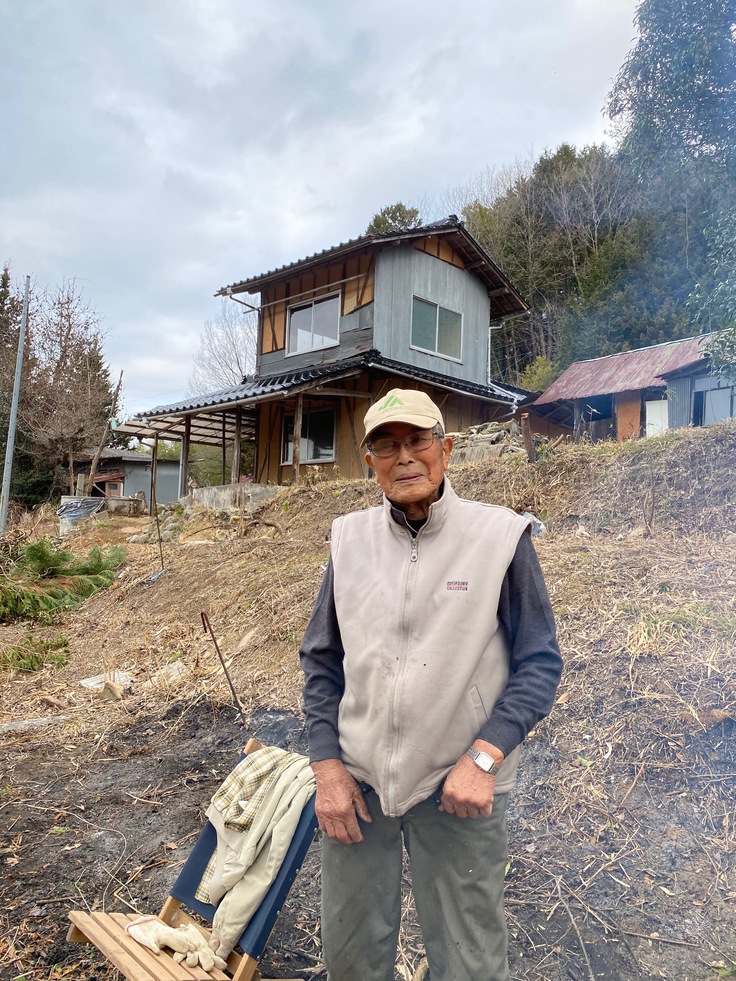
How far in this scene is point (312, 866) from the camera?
281cm

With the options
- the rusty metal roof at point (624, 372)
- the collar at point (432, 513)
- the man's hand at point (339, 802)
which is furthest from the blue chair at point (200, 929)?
the rusty metal roof at point (624, 372)

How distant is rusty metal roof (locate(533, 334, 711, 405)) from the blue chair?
53.3 ft

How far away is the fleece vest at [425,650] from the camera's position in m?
1.50

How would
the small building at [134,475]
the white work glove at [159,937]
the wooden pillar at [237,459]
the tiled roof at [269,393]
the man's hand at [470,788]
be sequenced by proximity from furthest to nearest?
the small building at [134,475] < the wooden pillar at [237,459] < the tiled roof at [269,393] < the white work glove at [159,937] < the man's hand at [470,788]

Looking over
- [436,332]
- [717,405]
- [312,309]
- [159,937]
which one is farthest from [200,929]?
[717,405]

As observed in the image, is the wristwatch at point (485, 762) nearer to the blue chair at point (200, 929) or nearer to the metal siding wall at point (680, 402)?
the blue chair at point (200, 929)

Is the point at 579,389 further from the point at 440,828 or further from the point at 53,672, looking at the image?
the point at 440,828

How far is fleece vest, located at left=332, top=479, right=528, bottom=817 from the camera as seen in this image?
150cm

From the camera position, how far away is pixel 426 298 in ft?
49.0

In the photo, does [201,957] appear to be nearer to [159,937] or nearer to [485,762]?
[159,937]

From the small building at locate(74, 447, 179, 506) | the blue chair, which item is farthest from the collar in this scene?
the small building at locate(74, 447, 179, 506)

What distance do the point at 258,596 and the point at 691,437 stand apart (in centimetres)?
504

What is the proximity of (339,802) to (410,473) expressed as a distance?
2.86 feet

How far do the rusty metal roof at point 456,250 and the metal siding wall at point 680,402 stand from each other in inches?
193
